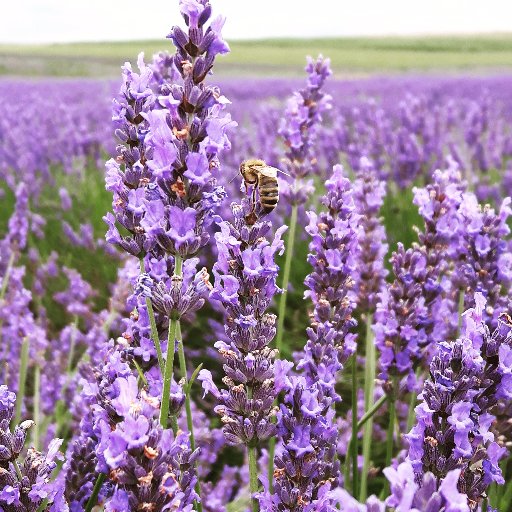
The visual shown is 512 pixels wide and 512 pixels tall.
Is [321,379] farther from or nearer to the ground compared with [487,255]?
nearer to the ground

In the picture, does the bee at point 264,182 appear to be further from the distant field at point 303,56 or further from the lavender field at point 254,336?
the distant field at point 303,56

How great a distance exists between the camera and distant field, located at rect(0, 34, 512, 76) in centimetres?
3688

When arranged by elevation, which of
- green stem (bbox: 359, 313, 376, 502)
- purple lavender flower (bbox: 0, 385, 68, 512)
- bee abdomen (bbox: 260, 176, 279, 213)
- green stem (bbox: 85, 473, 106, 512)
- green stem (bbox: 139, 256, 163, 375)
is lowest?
green stem (bbox: 359, 313, 376, 502)

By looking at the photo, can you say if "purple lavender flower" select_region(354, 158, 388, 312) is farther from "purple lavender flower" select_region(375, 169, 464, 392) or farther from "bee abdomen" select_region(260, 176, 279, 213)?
"bee abdomen" select_region(260, 176, 279, 213)

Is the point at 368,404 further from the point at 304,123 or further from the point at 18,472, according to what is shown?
the point at 18,472

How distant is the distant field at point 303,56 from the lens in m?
36.9

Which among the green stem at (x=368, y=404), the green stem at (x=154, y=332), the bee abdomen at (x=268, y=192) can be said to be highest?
the bee abdomen at (x=268, y=192)

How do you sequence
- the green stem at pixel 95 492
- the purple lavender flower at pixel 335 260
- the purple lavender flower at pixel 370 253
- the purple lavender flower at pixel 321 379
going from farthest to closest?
1. the purple lavender flower at pixel 370 253
2. the purple lavender flower at pixel 335 260
3. the green stem at pixel 95 492
4. the purple lavender flower at pixel 321 379

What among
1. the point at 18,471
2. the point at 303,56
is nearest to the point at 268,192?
the point at 18,471

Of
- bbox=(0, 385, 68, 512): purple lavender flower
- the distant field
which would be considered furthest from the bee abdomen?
the distant field

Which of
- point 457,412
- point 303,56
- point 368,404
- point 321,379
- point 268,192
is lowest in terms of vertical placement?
point 368,404

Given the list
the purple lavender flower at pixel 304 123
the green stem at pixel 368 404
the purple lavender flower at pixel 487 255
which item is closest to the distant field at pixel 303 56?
the purple lavender flower at pixel 304 123

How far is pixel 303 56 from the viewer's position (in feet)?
143

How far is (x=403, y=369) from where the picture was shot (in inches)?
71.6
